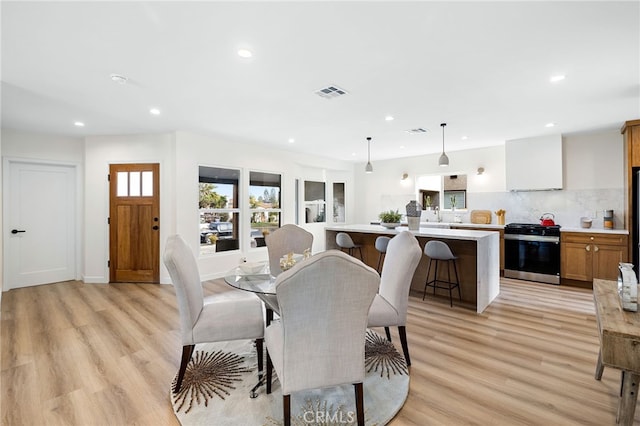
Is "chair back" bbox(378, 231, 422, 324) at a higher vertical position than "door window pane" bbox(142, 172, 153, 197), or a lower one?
lower

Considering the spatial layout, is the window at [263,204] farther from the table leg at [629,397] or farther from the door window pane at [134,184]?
the table leg at [629,397]

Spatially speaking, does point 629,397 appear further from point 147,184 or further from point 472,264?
point 147,184

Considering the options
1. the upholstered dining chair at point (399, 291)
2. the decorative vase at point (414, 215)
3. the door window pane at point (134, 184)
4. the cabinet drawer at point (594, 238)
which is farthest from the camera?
the door window pane at point (134, 184)

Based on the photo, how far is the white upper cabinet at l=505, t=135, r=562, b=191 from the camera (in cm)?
530

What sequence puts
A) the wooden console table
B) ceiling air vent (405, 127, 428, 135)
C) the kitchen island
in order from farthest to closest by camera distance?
ceiling air vent (405, 127, 428, 135) < the kitchen island < the wooden console table

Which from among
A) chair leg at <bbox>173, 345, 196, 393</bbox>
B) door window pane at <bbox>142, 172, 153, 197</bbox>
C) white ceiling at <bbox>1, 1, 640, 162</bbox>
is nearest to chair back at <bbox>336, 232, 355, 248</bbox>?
white ceiling at <bbox>1, 1, 640, 162</bbox>

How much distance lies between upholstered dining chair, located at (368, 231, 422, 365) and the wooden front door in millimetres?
4173

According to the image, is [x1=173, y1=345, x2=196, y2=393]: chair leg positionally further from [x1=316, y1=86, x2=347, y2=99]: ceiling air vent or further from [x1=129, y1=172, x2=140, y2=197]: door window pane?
[x1=129, y1=172, x2=140, y2=197]: door window pane

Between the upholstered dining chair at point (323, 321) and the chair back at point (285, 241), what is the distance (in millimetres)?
1809

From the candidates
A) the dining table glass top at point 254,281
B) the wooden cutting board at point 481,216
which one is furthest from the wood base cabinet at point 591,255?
the dining table glass top at point 254,281

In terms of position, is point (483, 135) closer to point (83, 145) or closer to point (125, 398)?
point (125, 398)

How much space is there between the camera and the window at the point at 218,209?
538cm

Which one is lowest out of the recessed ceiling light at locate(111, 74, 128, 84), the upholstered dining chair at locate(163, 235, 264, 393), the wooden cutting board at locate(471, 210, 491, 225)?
the upholstered dining chair at locate(163, 235, 264, 393)

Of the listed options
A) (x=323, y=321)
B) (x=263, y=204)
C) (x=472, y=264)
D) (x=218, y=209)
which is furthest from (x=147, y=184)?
(x=472, y=264)
